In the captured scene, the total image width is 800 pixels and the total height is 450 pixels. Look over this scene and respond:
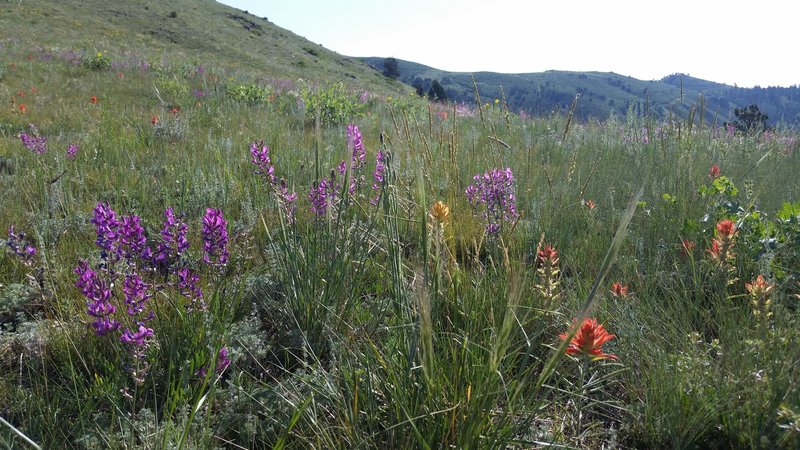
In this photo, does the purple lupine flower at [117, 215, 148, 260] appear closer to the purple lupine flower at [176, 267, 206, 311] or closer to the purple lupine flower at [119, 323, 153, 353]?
the purple lupine flower at [176, 267, 206, 311]

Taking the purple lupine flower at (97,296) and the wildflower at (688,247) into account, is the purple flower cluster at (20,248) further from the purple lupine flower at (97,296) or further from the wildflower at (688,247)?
the wildflower at (688,247)

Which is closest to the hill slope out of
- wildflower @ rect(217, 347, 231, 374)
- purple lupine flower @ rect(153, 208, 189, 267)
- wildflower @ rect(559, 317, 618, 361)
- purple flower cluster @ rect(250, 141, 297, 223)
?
purple flower cluster @ rect(250, 141, 297, 223)

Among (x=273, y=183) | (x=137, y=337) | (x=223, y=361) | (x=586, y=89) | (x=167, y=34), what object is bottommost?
(x=223, y=361)

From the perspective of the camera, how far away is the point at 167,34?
31938 mm

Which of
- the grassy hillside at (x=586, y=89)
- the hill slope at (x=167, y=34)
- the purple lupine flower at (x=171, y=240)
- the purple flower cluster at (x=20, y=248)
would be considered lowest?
the purple flower cluster at (x=20, y=248)

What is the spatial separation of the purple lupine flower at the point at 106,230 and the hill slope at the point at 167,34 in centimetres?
1748

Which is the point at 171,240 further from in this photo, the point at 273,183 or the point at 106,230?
the point at 273,183

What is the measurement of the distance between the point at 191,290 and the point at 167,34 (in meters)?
36.1

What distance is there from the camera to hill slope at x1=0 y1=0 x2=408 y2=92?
69.1 ft

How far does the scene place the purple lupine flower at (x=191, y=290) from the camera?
65.0 inches

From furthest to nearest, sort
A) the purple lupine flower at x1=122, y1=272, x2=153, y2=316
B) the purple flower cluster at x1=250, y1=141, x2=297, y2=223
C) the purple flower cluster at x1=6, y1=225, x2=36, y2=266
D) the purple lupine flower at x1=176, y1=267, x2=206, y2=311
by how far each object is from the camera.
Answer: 1. the purple flower cluster at x1=250, y1=141, x2=297, y2=223
2. the purple flower cluster at x1=6, y1=225, x2=36, y2=266
3. the purple lupine flower at x1=176, y1=267, x2=206, y2=311
4. the purple lupine flower at x1=122, y1=272, x2=153, y2=316

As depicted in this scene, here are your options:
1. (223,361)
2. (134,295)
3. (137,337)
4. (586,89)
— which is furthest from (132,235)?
(586,89)

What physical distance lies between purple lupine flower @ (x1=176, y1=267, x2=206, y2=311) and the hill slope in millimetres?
17486

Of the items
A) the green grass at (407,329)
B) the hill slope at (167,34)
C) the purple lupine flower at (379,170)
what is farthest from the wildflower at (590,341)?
the hill slope at (167,34)
